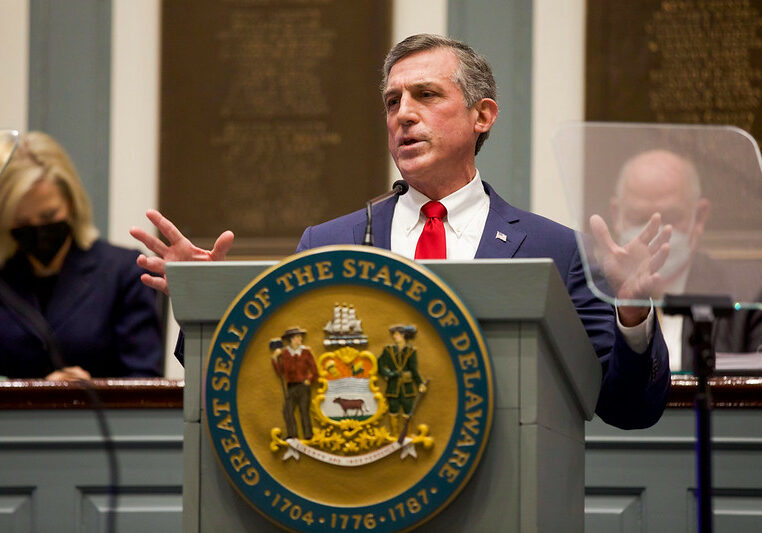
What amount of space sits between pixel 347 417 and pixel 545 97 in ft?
14.2

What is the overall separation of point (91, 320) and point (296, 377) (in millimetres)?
2806

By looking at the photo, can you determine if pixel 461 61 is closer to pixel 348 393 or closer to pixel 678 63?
pixel 348 393

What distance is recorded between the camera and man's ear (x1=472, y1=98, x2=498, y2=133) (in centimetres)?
288

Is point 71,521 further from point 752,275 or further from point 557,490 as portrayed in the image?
point 752,275

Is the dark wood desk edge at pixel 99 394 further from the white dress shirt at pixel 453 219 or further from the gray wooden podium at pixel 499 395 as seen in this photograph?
the gray wooden podium at pixel 499 395

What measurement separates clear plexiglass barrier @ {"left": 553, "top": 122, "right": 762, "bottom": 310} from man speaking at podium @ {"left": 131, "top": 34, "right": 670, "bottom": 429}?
0.65m

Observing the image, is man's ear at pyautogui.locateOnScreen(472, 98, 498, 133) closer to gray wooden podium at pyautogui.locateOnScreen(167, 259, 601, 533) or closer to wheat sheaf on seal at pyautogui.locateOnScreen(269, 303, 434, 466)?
gray wooden podium at pyautogui.locateOnScreen(167, 259, 601, 533)

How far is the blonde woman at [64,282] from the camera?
419cm

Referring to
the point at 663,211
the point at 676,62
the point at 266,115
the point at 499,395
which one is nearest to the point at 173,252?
the point at 499,395

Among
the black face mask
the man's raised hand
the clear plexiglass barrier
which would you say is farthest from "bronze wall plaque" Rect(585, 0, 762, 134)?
the clear plexiglass barrier

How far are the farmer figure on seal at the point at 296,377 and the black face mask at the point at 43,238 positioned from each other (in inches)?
118

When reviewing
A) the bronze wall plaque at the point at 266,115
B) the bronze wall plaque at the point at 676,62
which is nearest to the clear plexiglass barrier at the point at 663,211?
the bronze wall plaque at the point at 676,62

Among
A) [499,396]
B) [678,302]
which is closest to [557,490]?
[499,396]

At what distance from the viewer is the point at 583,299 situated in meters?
2.55
